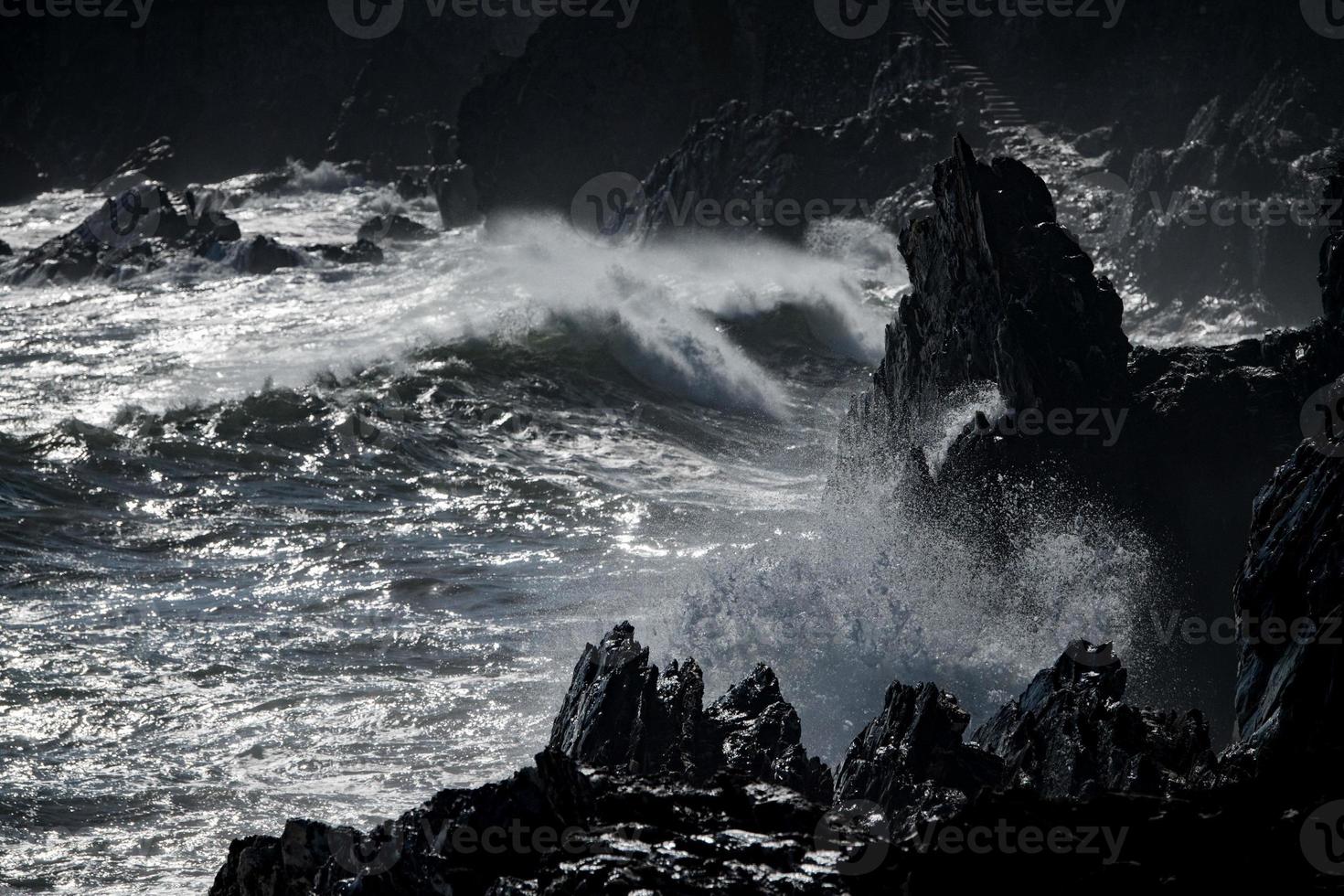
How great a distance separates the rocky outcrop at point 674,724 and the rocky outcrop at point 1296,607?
95.7 inches

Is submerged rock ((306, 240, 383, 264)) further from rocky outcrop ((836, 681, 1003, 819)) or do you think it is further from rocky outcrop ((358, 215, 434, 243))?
rocky outcrop ((836, 681, 1003, 819))

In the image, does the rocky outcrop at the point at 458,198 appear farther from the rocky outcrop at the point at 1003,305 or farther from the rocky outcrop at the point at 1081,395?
the rocky outcrop at the point at 1081,395

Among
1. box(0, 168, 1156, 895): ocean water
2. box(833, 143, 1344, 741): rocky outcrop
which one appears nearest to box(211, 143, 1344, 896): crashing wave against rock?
box(833, 143, 1344, 741): rocky outcrop

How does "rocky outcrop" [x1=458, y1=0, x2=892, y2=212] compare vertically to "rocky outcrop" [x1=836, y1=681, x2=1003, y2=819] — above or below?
above

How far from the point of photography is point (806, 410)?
27594 mm

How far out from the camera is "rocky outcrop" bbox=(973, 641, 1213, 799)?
816 cm

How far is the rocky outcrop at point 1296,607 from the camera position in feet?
24.2

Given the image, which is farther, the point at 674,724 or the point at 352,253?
the point at 352,253

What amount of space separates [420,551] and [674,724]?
9.94m

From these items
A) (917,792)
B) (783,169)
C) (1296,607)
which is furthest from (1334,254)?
(783,169)

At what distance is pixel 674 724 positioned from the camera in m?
9.27

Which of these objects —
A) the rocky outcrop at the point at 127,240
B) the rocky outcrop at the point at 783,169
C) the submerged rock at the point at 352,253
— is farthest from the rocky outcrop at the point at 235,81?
the rocky outcrop at the point at 783,169

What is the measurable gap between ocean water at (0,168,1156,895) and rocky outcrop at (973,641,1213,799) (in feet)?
10.0

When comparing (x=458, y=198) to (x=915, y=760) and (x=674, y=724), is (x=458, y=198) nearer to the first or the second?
(x=674, y=724)
